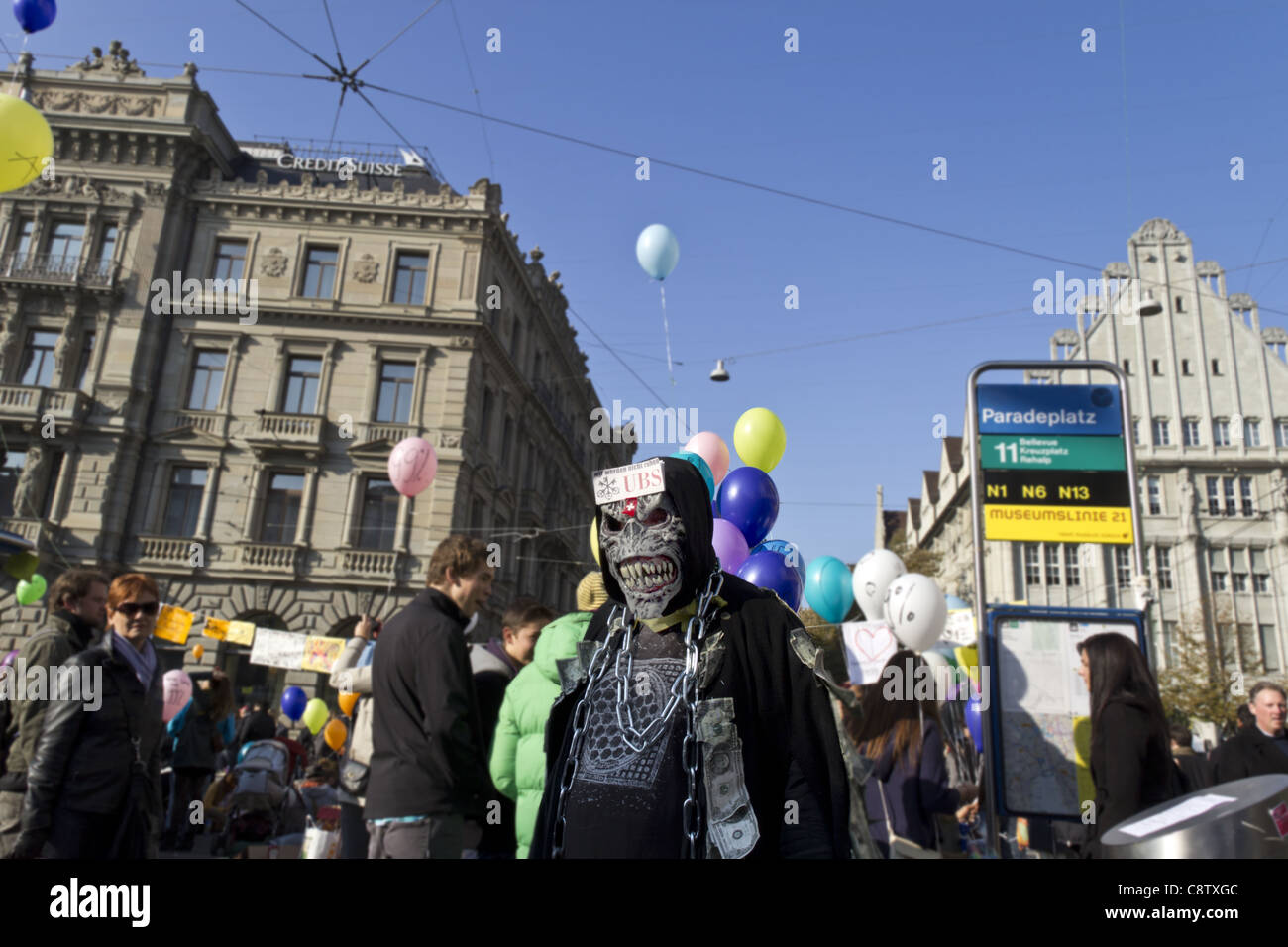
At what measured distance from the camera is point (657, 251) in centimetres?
1220

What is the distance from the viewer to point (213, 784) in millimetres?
9320

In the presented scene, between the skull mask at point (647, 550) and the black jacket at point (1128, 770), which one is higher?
the skull mask at point (647, 550)

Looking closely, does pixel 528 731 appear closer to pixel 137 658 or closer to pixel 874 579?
pixel 137 658

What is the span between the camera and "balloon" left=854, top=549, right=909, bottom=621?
→ 11.3m

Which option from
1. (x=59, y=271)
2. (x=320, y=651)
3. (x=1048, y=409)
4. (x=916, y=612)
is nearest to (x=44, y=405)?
(x=59, y=271)

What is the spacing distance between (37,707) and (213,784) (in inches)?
250

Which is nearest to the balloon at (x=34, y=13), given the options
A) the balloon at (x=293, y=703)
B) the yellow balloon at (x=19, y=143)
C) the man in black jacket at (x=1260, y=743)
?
the yellow balloon at (x=19, y=143)

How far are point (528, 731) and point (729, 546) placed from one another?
8.03ft

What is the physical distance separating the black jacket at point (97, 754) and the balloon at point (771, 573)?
374cm

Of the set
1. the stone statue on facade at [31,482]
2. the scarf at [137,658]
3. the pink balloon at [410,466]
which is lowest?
the scarf at [137,658]

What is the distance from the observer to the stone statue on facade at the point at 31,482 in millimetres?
23391

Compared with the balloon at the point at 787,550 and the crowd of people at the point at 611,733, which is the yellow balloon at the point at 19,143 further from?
the balloon at the point at 787,550

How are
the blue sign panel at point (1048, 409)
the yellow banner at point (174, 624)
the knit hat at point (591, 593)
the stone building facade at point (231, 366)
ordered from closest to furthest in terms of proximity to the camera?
the knit hat at point (591, 593)
the blue sign panel at point (1048, 409)
the yellow banner at point (174, 624)
the stone building facade at point (231, 366)
